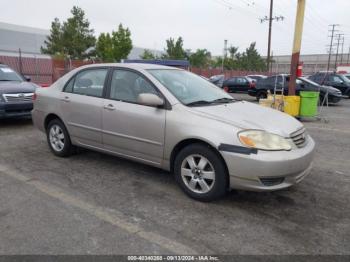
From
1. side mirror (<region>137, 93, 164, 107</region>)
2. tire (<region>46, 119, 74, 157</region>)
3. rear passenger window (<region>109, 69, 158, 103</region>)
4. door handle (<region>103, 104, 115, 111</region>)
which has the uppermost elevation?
rear passenger window (<region>109, 69, 158, 103</region>)

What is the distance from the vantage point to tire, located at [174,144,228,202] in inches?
139

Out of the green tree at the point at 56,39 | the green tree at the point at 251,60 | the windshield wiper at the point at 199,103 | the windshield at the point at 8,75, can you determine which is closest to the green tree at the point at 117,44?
the green tree at the point at 56,39

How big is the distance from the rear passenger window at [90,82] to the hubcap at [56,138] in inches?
28.8

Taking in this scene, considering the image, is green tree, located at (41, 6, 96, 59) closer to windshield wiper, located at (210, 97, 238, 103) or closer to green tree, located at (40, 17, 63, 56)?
green tree, located at (40, 17, 63, 56)

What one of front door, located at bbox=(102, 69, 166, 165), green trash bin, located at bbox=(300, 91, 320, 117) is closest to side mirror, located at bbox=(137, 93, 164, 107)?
front door, located at bbox=(102, 69, 166, 165)

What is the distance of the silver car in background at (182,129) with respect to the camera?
3.41m

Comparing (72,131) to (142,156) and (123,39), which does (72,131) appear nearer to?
(142,156)

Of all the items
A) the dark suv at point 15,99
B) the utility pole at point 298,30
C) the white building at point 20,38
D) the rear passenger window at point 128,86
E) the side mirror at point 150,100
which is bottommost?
the dark suv at point 15,99

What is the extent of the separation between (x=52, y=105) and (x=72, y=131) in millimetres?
635

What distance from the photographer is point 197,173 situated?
3717 millimetres

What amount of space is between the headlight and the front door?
102 cm

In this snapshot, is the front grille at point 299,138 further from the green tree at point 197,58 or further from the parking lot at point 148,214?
the green tree at point 197,58

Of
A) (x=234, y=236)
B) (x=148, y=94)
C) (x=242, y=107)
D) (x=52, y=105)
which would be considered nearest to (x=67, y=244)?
(x=234, y=236)

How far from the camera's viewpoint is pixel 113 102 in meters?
4.45
